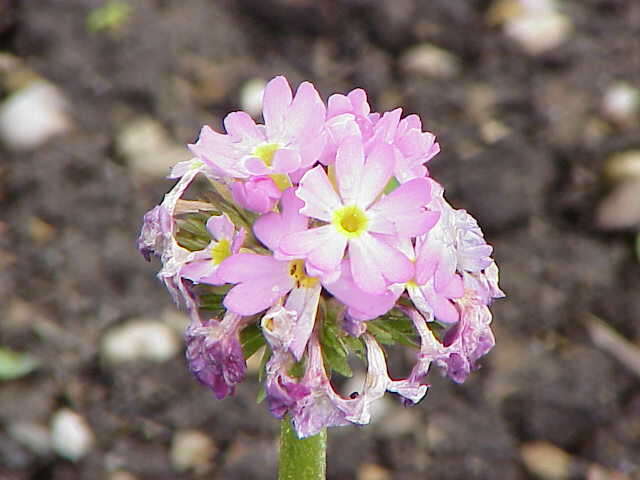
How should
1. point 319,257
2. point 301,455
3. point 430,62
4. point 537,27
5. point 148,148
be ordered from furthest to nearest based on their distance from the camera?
point 537,27
point 430,62
point 148,148
point 301,455
point 319,257

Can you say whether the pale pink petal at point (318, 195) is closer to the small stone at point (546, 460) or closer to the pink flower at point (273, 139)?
the pink flower at point (273, 139)

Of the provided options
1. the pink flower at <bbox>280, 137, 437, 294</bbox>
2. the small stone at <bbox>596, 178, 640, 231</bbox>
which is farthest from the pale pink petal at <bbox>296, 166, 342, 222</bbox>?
the small stone at <bbox>596, 178, 640, 231</bbox>

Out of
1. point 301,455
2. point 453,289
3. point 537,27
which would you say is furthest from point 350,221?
point 537,27

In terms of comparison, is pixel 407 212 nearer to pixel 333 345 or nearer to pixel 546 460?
pixel 333 345

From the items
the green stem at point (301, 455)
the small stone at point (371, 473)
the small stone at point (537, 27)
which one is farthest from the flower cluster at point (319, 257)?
the small stone at point (537, 27)

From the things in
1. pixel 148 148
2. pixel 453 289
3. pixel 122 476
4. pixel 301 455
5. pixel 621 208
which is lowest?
pixel 122 476
